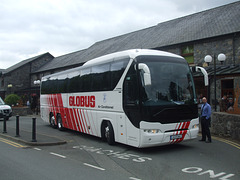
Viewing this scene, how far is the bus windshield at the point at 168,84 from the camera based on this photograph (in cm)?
813

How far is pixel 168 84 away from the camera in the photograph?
8.41 meters

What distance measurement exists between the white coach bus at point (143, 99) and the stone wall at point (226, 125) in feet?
9.18

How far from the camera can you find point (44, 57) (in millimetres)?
51344

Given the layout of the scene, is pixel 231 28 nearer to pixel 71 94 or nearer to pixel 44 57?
pixel 71 94

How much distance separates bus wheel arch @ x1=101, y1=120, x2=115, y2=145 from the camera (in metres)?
9.73

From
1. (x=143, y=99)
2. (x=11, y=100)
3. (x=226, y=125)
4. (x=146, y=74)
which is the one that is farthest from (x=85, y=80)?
(x=11, y=100)

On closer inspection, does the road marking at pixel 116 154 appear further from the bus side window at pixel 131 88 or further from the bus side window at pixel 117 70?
the bus side window at pixel 117 70

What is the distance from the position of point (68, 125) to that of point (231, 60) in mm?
12850

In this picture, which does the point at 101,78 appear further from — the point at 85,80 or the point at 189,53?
the point at 189,53

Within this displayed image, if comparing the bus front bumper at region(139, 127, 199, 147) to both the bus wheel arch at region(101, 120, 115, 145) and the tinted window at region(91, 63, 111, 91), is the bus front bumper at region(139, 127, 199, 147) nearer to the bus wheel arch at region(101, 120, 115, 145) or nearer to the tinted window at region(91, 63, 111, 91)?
the bus wheel arch at region(101, 120, 115, 145)

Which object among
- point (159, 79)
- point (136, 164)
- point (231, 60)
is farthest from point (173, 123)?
point (231, 60)

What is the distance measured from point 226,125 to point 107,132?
5.50 meters

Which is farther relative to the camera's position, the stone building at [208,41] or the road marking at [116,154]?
the stone building at [208,41]

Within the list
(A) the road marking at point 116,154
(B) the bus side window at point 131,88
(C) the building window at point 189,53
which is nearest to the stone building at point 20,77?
(C) the building window at point 189,53
